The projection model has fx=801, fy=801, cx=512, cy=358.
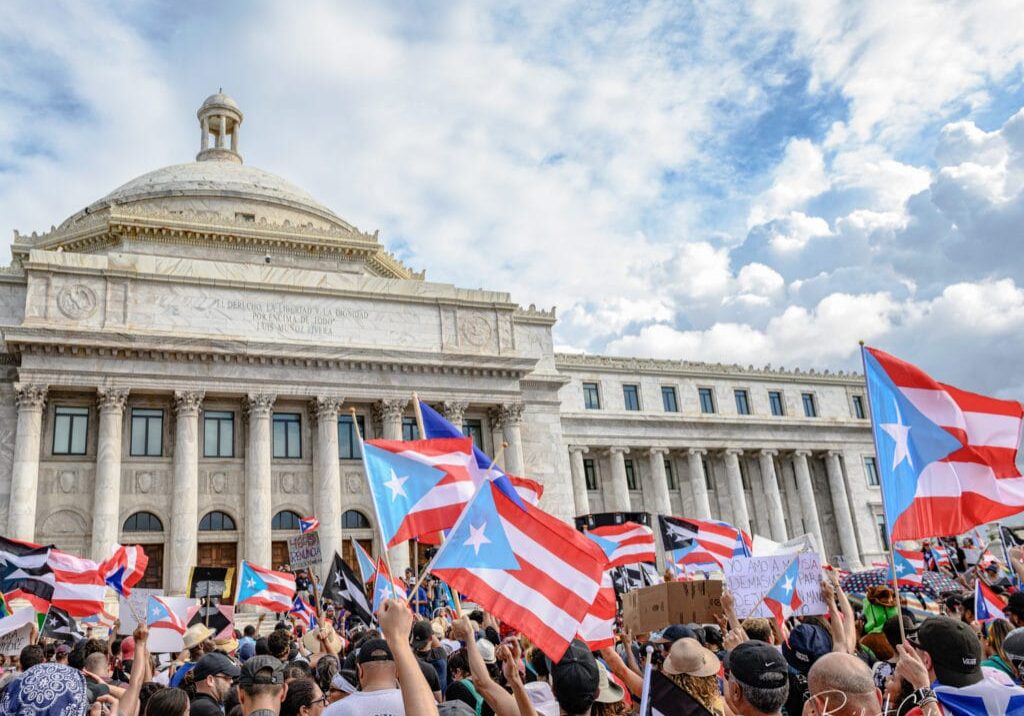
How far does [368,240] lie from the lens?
42.8m

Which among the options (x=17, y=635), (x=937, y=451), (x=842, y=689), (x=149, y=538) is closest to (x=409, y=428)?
(x=149, y=538)

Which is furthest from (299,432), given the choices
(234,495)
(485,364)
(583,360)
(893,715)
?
(893,715)

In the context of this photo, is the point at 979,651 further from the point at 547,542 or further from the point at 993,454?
the point at 993,454

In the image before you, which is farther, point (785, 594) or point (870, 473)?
point (870, 473)

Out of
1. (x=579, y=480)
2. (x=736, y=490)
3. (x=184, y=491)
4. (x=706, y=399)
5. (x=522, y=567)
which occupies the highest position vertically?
(x=706, y=399)

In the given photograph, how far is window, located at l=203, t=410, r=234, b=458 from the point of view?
3375cm

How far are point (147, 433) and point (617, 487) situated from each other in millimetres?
24696

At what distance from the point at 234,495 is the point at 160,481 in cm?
292

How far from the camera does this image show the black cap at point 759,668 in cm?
416

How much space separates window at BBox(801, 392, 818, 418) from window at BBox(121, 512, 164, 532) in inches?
1563

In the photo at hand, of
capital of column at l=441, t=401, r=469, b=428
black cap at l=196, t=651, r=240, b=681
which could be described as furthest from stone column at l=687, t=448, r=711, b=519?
black cap at l=196, t=651, r=240, b=681

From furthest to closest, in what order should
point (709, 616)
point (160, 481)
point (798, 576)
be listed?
point (160, 481) → point (709, 616) → point (798, 576)

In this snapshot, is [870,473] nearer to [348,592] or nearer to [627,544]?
[627,544]

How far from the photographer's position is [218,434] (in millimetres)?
34094
